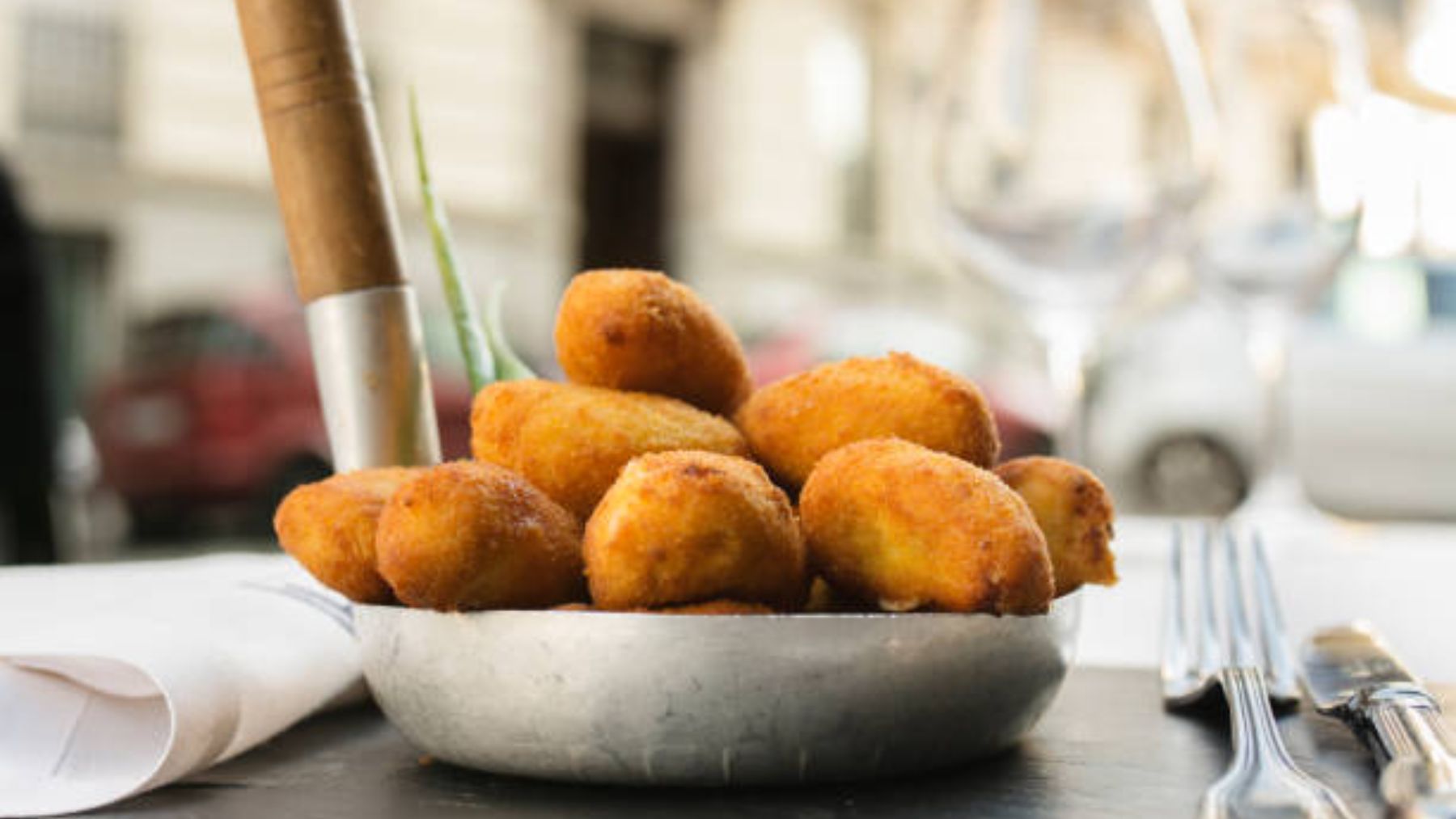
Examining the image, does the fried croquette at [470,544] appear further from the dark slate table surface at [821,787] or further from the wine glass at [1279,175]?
the wine glass at [1279,175]

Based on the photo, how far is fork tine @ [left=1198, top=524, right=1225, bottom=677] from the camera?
0.65m

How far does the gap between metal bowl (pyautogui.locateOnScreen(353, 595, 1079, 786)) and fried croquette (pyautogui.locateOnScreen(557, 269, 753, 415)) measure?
4.7 inches

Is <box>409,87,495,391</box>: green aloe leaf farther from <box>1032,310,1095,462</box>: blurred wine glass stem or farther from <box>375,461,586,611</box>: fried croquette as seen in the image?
<box>1032,310,1095,462</box>: blurred wine glass stem

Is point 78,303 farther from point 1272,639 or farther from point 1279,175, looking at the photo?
point 1272,639

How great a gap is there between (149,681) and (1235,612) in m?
0.46

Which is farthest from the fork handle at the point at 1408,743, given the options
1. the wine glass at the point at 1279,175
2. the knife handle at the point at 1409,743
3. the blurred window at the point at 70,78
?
the blurred window at the point at 70,78

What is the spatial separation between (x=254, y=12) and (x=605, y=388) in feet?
0.76

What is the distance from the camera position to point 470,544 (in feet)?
1.56

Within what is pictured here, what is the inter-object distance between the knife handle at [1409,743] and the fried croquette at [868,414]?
0.15 meters

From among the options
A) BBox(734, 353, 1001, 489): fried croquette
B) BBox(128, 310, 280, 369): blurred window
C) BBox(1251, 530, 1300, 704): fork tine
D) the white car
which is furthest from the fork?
BBox(128, 310, 280, 369): blurred window

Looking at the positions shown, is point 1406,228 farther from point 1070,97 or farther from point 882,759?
point 882,759

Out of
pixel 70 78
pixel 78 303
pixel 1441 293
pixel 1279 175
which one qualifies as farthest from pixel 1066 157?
pixel 70 78

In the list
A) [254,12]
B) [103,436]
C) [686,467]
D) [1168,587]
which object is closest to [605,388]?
[686,467]

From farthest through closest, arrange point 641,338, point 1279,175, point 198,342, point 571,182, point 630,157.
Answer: point 630,157
point 571,182
point 198,342
point 1279,175
point 641,338
